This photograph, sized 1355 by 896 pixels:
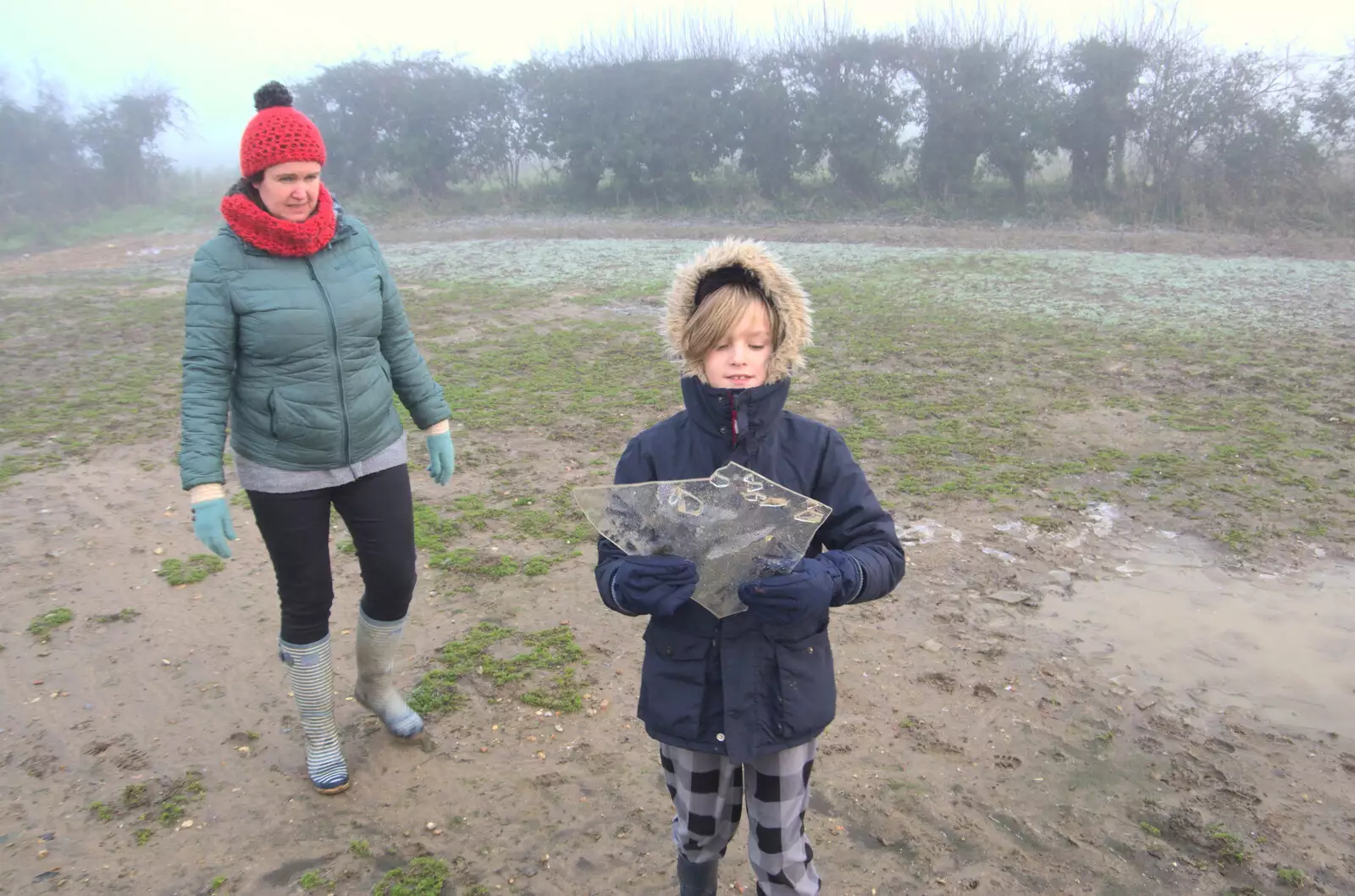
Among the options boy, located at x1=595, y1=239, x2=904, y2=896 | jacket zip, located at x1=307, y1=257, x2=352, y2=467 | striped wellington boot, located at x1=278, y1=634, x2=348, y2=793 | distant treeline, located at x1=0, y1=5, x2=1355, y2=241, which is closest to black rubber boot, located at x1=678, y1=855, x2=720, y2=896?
boy, located at x1=595, y1=239, x2=904, y2=896

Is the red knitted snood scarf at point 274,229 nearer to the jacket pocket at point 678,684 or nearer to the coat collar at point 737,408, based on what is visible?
the coat collar at point 737,408

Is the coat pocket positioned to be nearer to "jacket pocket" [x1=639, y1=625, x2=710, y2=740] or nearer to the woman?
the woman

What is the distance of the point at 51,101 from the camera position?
1014 inches

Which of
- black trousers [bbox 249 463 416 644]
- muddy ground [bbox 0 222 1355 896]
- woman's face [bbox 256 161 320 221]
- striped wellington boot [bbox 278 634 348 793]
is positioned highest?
woman's face [bbox 256 161 320 221]

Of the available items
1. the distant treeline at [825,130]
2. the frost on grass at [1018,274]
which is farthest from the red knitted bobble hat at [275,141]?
the distant treeline at [825,130]

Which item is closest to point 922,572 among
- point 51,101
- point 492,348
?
point 492,348

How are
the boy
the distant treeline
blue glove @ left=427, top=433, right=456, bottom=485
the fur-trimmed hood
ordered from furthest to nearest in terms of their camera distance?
the distant treeline
blue glove @ left=427, top=433, right=456, bottom=485
the fur-trimmed hood
the boy

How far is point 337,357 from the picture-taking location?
300 cm

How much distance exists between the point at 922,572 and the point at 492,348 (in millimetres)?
6198

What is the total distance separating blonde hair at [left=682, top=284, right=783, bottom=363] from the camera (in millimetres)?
2217

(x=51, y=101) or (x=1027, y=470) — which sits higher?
(x=51, y=101)

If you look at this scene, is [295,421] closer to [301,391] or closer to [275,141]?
[301,391]

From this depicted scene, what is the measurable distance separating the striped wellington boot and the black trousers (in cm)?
5

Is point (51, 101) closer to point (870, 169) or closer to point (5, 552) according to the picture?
point (870, 169)
